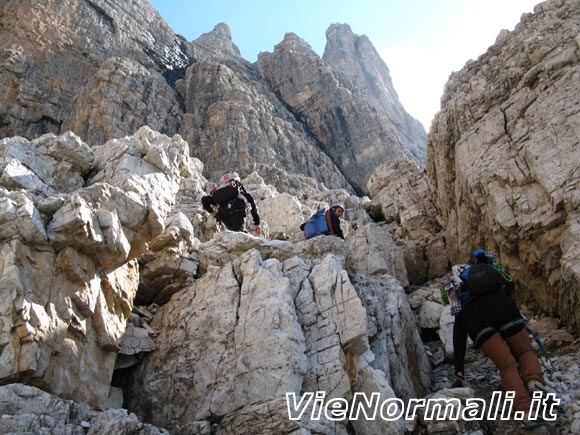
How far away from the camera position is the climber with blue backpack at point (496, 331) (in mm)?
7855

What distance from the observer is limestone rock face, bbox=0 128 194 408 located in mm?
7012

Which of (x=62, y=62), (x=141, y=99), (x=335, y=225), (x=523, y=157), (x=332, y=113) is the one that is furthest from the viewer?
(x=332, y=113)

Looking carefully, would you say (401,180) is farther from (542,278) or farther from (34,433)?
(34,433)

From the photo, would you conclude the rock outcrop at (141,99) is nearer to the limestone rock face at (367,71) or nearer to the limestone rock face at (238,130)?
the limestone rock face at (238,130)

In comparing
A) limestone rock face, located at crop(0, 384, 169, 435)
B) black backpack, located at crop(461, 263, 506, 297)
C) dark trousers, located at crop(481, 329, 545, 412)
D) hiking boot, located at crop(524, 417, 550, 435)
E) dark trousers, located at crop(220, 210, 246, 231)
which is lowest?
hiking boot, located at crop(524, 417, 550, 435)

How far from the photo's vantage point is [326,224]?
13.8 meters

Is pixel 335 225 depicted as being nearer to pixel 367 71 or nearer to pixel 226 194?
pixel 226 194

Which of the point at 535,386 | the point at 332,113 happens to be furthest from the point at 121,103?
the point at 535,386

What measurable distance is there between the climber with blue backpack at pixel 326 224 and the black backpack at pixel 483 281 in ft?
16.7

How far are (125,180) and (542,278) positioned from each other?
980 cm

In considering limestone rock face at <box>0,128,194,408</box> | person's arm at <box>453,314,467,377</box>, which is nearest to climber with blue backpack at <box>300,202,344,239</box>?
limestone rock face at <box>0,128,194,408</box>

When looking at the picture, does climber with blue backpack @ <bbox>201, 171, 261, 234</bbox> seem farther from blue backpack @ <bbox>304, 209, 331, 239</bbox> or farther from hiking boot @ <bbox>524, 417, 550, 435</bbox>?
hiking boot @ <bbox>524, 417, 550, 435</bbox>

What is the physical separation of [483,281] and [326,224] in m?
5.63

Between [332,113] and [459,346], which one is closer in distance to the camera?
[459,346]
